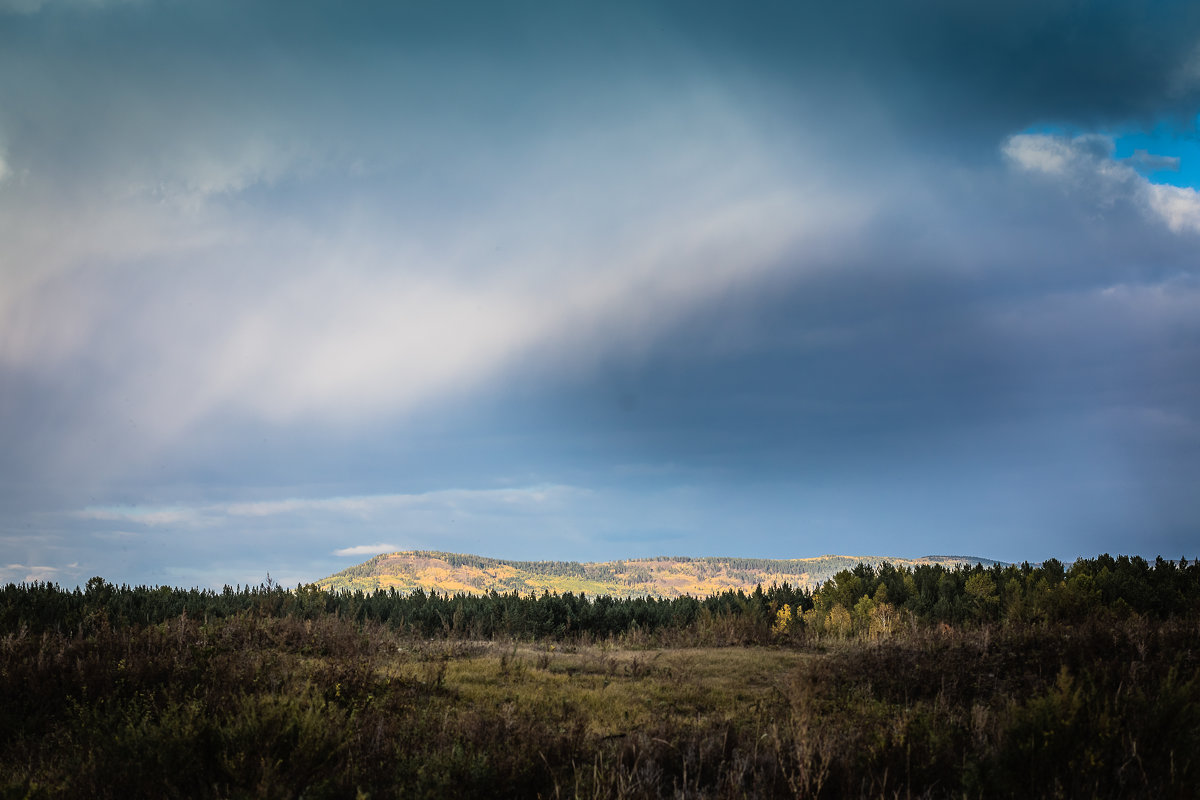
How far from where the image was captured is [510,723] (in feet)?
30.6

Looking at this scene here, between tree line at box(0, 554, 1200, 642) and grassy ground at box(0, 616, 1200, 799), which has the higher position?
grassy ground at box(0, 616, 1200, 799)

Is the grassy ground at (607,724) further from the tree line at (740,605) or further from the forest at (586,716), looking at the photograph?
the tree line at (740,605)

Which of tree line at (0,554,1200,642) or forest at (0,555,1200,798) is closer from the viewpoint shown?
forest at (0,555,1200,798)

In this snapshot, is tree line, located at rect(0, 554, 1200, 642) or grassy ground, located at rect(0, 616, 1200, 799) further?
tree line, located at rect(0, 554, 1200, 642)

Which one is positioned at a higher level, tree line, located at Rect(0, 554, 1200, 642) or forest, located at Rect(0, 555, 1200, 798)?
forest, located at Rect(0, 555, 1200, 798)

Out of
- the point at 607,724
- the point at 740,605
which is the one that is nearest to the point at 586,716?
the point at 607,724

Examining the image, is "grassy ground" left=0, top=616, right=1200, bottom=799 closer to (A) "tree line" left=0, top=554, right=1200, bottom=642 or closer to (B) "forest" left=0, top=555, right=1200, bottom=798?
(B) "forest" left=0, top=555, right=1200, bottom=798

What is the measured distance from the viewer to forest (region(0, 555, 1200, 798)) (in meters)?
7.19

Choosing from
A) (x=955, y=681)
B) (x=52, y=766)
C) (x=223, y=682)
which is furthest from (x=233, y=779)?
(x=955, y=681)

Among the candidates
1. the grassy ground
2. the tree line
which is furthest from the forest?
the tree line

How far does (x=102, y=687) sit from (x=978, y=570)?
163 feet

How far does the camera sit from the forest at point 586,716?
23.6 ft

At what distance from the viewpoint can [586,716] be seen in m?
11.4

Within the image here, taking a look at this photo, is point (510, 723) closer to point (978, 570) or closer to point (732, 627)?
point (732, 627)
